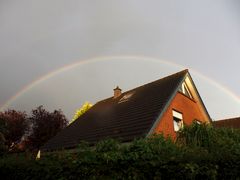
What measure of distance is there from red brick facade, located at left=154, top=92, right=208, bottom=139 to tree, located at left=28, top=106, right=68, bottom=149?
19168 millimetres

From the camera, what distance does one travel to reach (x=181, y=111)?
14828mm

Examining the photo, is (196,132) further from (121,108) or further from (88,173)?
(121,108)

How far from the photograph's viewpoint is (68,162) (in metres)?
5.04

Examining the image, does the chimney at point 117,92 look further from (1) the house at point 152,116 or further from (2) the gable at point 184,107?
(2) the gable at point 184,107

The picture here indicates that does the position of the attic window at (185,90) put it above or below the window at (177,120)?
above

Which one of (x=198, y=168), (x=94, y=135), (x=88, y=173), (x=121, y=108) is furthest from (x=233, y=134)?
(x=121, y=108)

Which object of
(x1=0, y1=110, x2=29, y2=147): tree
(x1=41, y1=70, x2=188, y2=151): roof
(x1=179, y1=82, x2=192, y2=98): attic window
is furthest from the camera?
(x1=0, y1=110, x2=29, y2=147): tree

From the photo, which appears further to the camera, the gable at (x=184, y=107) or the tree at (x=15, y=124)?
the tree at (x=15, y=124)

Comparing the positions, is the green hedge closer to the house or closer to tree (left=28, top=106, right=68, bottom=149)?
the house

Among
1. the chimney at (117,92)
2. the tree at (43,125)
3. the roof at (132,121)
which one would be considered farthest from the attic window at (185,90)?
the tree at (43,125)

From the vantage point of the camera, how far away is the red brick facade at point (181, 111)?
41.9ft

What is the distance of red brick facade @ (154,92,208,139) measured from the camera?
12757mm

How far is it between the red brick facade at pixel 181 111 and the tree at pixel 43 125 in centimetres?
1917

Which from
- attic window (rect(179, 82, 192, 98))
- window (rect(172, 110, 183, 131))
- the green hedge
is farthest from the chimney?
the green hedge
